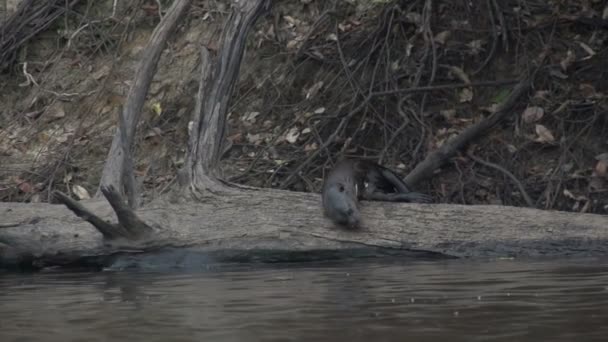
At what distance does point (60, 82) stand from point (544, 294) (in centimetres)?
759

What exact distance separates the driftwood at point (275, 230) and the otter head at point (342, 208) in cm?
6

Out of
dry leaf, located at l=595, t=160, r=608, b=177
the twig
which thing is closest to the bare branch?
the twig

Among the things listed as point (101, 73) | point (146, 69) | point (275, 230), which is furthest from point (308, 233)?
point (101, 73)

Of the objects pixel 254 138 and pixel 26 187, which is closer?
→ pixel 26 187

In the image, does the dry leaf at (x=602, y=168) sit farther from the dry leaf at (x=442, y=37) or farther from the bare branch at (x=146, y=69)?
the bare branch at (x=146, y=69)

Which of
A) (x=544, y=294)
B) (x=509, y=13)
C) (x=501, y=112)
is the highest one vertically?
(x=509, y=13)

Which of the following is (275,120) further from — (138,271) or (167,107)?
(138,271)

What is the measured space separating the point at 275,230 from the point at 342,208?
41cm

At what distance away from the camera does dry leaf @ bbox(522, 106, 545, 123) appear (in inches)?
386

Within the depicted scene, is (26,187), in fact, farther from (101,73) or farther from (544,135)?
(544,135)

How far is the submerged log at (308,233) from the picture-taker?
23.6ft

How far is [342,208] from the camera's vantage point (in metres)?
7.18

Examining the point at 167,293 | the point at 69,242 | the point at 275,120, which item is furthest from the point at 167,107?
the point at 167,293

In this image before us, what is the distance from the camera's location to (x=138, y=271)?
23.7ft
